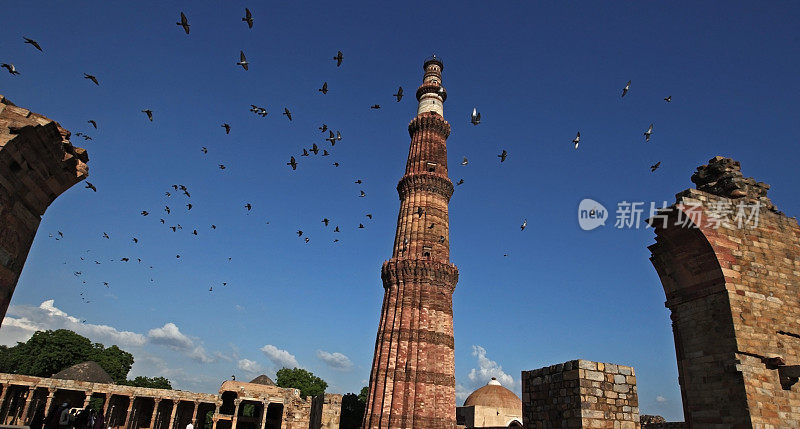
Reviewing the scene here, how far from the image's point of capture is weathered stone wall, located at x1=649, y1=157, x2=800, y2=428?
845 centimetres

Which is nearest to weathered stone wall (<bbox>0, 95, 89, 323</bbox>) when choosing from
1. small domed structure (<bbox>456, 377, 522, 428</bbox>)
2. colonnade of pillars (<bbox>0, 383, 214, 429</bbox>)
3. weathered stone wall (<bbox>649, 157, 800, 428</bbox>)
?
weathered stone wall (<bbox>649, 157, 800, 428</bbox>)

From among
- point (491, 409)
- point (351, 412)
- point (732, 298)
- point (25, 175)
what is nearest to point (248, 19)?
point (25, 175)

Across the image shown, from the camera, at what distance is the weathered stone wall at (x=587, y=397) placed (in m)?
7.48

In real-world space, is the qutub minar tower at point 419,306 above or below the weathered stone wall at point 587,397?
above

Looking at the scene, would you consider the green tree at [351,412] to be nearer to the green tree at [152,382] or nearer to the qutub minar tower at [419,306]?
the qutub minar tower at [419,306]

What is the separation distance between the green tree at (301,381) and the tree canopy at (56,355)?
14.6 metres

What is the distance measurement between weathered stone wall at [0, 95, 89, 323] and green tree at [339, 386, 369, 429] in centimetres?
3018

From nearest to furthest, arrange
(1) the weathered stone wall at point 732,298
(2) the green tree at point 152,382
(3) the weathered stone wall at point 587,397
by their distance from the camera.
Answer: (3) the weathered stone wall at point 587,397 < (1) the weathered stone wall at point 732,298 < (2) the green tree at point 152,382

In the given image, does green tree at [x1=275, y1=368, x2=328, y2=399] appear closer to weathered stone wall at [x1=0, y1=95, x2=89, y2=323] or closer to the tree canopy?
the tree canopy

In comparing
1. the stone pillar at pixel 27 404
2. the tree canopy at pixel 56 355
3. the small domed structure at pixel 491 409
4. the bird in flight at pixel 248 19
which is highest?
the bird in flight at pixel 248 19

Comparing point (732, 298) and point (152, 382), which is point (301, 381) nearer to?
point (152, 382)

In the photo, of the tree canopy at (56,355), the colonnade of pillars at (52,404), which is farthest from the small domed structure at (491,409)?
the tree canopy at (56,355)

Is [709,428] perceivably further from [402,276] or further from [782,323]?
[402,276]

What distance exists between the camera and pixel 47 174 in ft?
19.9
